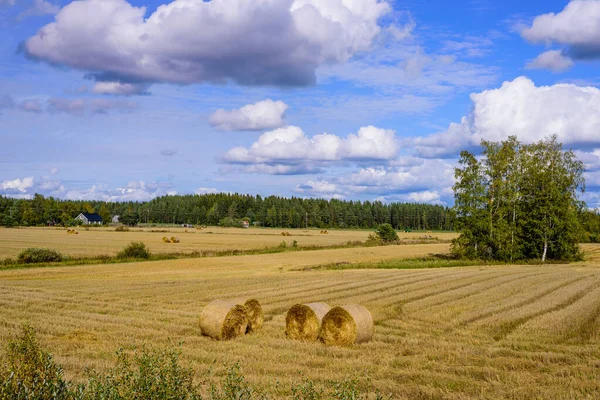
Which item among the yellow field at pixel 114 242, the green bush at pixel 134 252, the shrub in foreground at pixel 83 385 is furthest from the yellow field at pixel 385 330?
the yellow field at pixel 114 242

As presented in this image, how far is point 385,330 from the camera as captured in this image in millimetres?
16578

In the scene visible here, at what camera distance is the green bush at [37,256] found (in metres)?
44.7

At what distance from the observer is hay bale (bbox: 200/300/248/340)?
15.5 metres

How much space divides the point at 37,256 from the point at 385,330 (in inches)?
1480

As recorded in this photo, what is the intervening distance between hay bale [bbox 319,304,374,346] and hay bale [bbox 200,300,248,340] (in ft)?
8.55

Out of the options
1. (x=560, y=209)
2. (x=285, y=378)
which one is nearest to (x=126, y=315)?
(x=285, y=378)

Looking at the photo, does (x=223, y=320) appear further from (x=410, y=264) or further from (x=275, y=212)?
(x=275, y=212)

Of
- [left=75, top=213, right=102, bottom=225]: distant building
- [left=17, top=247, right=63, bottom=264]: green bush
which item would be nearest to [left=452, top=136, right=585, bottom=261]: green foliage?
[left=17, top=247, right=63, bottom=264]: green bush

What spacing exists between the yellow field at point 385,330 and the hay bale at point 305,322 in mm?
476

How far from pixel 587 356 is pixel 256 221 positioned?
170405mm

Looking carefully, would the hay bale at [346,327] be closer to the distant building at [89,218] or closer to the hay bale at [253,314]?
the hay bale at [253,314]

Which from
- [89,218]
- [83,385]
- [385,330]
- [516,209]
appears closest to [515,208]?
[516,209]

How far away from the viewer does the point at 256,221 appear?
182000mm

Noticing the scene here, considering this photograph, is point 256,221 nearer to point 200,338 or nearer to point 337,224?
point 337,224
